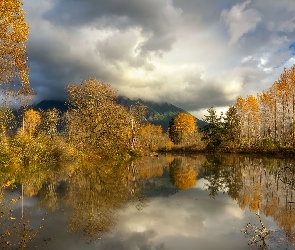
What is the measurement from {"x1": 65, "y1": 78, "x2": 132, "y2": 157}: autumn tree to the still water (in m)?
19.6

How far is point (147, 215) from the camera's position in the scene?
440 inches

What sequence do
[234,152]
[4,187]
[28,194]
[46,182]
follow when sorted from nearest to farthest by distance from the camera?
[28,194] → [4,187] → [46,182] → [234,152]

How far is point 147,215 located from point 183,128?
83313mm

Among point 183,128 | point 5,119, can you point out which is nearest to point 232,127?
point 183,128

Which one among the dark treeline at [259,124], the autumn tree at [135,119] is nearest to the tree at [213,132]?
the dark treeline at [259,124]

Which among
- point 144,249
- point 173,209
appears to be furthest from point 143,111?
point 144,249

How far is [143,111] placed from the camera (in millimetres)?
58812

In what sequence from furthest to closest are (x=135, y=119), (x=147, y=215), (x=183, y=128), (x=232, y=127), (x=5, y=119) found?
(x=183, y=128) → (x=232, y=127) → (x=135, y=119) → (x=5, y=119) → (x=147, y=215)

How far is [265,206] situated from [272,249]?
5.28 m

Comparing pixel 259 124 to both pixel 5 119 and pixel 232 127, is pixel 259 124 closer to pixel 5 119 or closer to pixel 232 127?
pixel 232 127

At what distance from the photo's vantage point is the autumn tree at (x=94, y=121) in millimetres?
38062

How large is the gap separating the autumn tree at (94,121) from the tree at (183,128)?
53.3 meters

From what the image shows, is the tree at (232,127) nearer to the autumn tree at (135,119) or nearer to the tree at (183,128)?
the autumn tree at (135,119)

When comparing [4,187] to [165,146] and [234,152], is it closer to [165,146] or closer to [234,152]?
[234,152]
